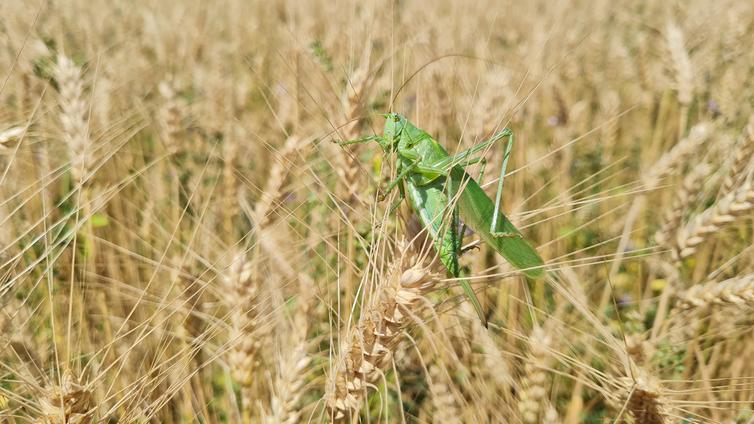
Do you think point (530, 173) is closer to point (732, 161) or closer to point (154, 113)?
point (732, 161)

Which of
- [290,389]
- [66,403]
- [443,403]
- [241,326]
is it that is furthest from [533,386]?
[66,403]

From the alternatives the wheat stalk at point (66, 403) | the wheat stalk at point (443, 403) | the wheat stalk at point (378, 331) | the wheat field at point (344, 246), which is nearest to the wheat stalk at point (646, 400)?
the wheat field at point (344, 246)

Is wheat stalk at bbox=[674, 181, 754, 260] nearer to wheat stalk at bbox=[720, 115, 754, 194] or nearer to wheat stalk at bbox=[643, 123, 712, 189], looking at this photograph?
wheat stalk at bbox=[720, 115, 754, 194]

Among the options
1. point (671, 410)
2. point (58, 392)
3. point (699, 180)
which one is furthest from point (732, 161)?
point (58, 392)

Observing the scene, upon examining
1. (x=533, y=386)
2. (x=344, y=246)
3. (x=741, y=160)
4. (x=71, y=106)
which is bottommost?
(x=533, y=386)

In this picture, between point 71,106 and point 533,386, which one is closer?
point 533,386

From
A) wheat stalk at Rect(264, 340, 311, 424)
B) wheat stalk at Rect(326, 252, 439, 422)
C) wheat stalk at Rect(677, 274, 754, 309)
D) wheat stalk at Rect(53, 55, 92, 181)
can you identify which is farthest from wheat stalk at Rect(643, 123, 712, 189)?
wheat stalk at Rect(53, 55, 92, 181)

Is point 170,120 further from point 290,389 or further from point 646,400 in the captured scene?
point 646,400
